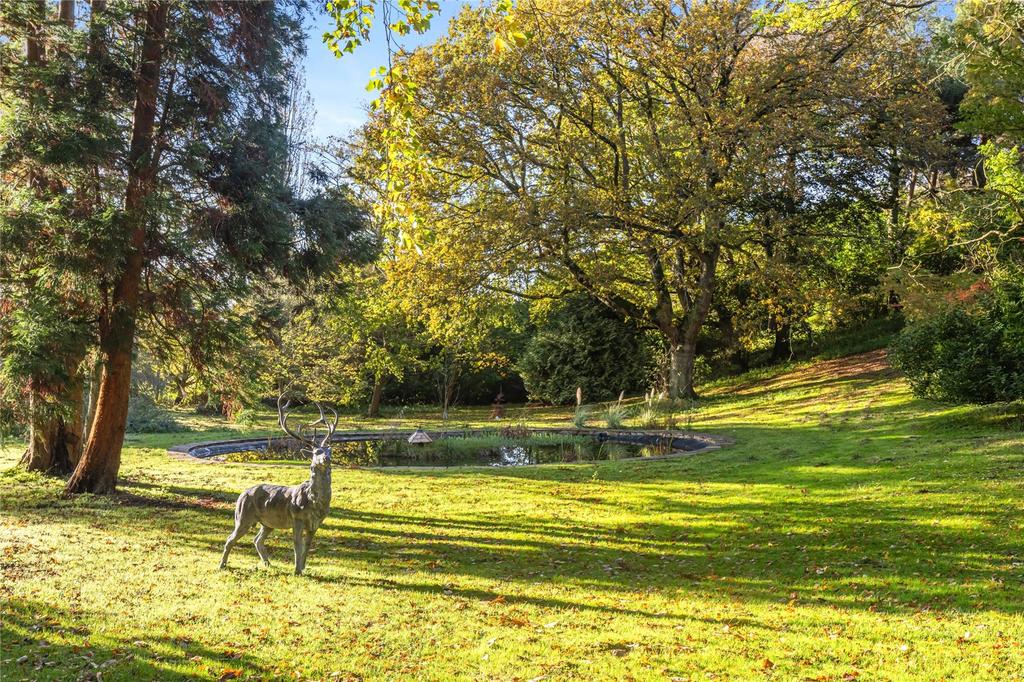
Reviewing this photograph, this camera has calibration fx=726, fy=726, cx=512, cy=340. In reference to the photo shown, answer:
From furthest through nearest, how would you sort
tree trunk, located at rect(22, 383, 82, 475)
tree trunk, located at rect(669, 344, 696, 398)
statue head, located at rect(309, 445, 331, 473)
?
tree trunk, located at rect(669, 344, 696, 398), tree trunk, located at rect(22, 383, 82, 475), statue head, located at rect(309, 445, 331, 473)

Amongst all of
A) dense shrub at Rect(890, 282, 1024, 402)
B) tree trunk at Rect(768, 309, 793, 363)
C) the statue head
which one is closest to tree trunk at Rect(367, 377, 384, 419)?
tree trunk at Rect(768, 309, 793, 363)

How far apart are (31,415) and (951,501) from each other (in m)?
11.6

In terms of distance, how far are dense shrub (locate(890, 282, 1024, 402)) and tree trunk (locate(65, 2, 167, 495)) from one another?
559 inches

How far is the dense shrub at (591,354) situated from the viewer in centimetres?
2731

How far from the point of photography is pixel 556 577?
691cm

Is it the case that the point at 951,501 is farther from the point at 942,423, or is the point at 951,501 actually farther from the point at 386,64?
the point at 386,64

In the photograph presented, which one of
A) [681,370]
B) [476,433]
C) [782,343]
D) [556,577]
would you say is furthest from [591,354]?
[556,577]

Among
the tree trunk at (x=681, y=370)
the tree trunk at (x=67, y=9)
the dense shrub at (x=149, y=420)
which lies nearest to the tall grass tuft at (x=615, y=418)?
the tree trunk at (x=681, y=370)

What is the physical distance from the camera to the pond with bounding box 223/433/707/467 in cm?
1616

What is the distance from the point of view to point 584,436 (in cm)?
1861

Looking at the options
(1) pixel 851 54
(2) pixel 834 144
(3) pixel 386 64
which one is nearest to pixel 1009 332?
(2) pixel 834 144

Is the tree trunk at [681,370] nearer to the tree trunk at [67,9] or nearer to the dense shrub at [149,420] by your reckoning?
the dense shrub at [149,420]

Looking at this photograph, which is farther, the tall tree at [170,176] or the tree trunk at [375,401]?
the tree trunk at [375,401]

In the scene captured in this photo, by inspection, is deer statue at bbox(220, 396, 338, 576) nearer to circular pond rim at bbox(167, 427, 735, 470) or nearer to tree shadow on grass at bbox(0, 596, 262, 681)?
tree shadow on grass at bbox(0, 596, 262, 681)
